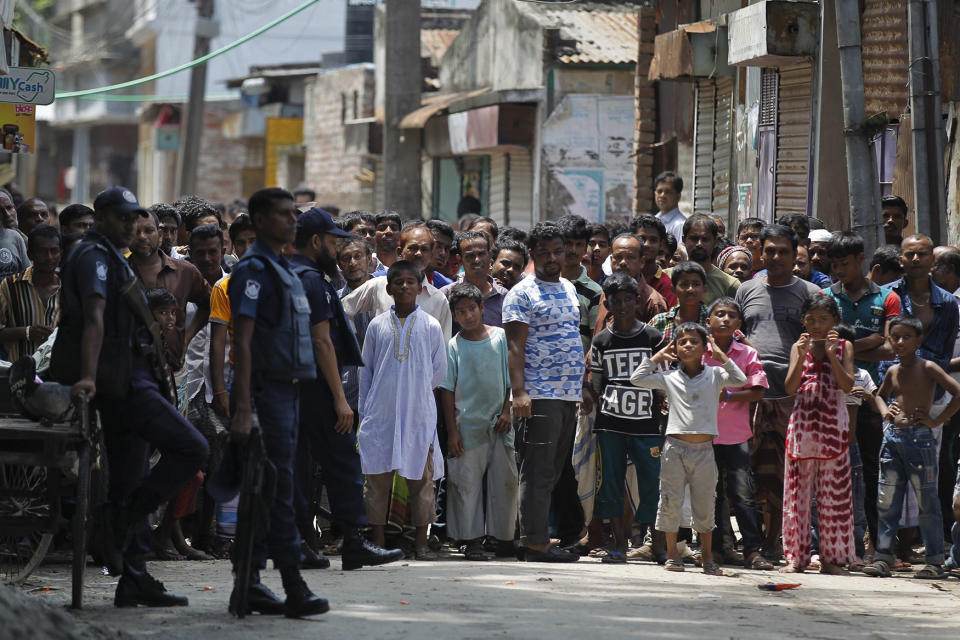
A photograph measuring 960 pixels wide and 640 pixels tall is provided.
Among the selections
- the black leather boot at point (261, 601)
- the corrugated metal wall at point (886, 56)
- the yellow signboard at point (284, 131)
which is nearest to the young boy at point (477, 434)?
the black leather boot at point (261, 601)

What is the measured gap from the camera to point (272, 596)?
6.18 meters

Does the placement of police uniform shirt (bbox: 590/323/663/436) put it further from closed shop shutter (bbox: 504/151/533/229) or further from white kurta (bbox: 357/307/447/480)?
closed shop shutter (bbox: 504/151/533/229)

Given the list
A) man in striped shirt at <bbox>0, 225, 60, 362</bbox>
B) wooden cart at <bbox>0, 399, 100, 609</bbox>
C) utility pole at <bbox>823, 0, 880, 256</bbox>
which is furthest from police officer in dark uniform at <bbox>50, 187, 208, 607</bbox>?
utility pole at <bbox>823, 0, 880, 256</bbox>

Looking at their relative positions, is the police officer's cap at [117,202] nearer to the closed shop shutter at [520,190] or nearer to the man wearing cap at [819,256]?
the man wearing cap at [819,256]

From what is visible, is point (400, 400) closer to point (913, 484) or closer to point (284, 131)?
point (913, 484)

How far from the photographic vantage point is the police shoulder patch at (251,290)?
6121mm

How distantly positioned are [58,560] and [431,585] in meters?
2.16

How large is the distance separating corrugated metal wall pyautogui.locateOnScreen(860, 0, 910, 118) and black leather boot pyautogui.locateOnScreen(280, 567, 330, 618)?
793 centimetres

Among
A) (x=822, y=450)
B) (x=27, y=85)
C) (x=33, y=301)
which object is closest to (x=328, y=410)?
(x=33, y=301)

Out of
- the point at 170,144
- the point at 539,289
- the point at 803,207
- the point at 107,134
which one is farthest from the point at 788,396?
the point at 107,134

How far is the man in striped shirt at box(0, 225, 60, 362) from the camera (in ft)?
27.2

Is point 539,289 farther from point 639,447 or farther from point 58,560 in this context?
point 58,560

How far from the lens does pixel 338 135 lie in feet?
118

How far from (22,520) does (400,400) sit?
2362 mm
